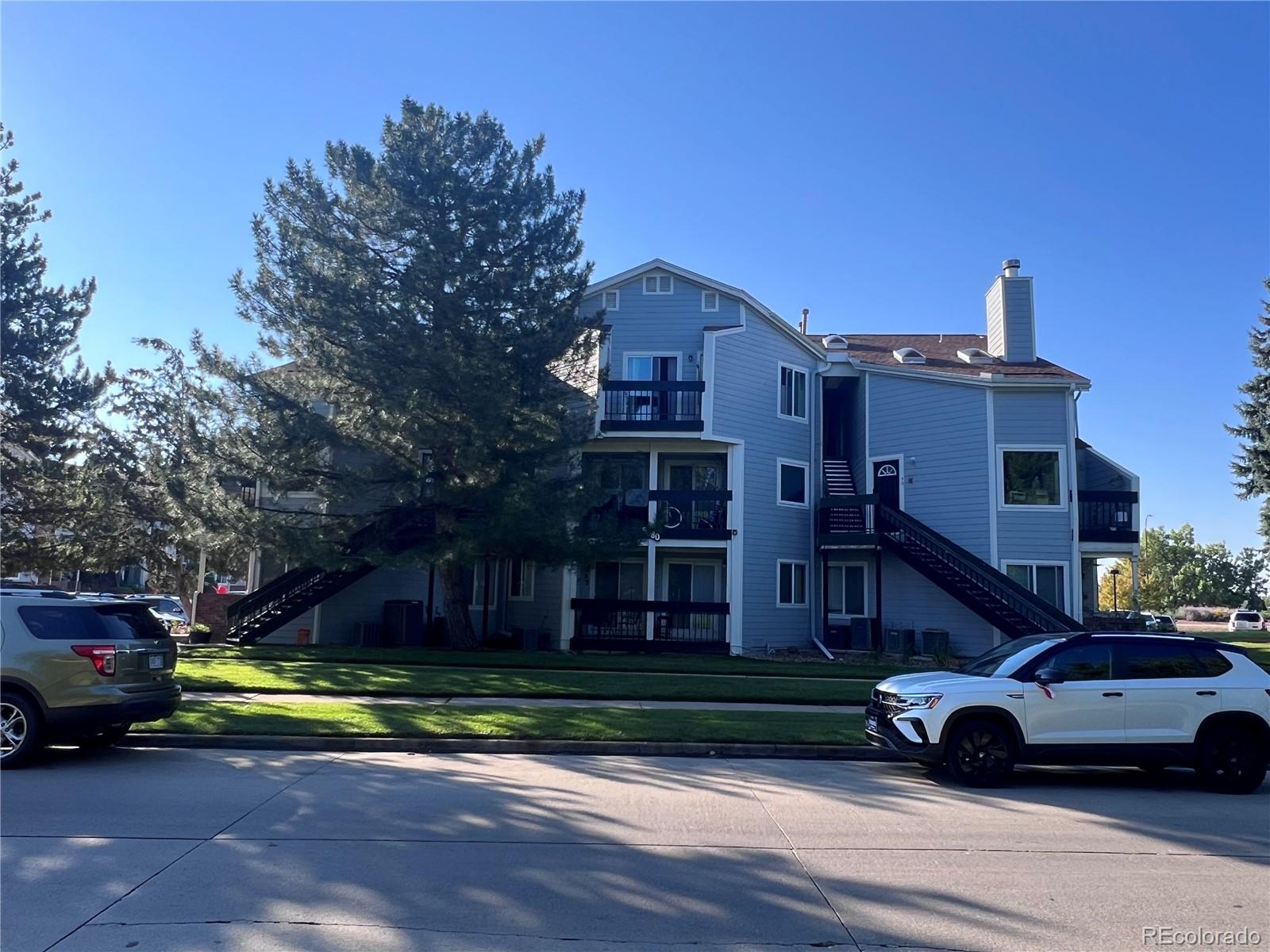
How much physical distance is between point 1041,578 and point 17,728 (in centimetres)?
2411

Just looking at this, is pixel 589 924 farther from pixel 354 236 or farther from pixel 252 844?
pixel 354 236

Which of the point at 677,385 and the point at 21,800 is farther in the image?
the point at 677,385

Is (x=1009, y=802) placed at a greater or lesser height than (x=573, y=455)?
lesser

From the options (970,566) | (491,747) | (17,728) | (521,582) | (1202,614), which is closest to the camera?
(17,728)

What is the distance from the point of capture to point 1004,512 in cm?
2584

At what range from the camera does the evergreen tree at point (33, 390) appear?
97.6 feet

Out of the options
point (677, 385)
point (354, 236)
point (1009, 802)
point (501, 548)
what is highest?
point (354, 236)

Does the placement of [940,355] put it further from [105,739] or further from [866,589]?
[105,739]

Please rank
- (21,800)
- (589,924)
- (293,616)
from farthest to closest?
(293,616) < (21,800) < (589,924)

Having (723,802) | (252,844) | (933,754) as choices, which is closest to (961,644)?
(933,754)

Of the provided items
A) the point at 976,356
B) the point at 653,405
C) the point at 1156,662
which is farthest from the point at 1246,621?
the point at 1156,662

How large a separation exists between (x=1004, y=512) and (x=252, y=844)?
2321 cm

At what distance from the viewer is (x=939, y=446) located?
2706 cm

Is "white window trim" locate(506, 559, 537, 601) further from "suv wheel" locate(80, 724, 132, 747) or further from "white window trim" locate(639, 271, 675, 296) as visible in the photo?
"suv wheel" locate(80, 724, 132, 747)
